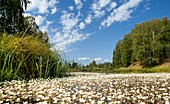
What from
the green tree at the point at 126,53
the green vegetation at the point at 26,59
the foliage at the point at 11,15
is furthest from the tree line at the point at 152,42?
the green vegetation at the point at 26,59

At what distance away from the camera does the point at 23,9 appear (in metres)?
31.9

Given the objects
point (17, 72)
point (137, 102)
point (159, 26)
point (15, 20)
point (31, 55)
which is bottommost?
point (137, 102)

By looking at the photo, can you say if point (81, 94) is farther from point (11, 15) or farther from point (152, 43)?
point (152, 43)

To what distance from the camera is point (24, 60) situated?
11961mm

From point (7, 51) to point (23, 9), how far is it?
833 inches

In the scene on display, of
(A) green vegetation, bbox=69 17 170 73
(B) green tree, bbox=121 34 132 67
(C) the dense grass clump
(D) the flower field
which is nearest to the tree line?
Result: (A) green vegetation, bbox=69 17 170 73

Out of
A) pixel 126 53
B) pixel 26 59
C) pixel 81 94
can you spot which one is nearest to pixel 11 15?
pixel 26 59

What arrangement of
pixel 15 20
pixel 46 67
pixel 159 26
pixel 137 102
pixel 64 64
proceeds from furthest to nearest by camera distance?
pixel 159 26, pixel 15 20, pixel 64 64, pixel 46 67, pixel 137 102

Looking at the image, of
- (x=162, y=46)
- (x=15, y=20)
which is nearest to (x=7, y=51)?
(x=15, y=20)

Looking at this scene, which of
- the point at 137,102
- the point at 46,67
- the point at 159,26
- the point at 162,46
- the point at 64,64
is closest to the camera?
the point at 137,102

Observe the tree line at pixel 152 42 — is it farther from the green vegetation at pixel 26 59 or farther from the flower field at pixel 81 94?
the flower field at pixel 81 94

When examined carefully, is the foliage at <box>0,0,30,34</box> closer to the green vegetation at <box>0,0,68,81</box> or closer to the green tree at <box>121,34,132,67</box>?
the green vegetation at <box>0,0,68,81</box>

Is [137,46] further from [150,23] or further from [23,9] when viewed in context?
[23,9]

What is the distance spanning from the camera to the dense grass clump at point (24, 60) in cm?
1116
